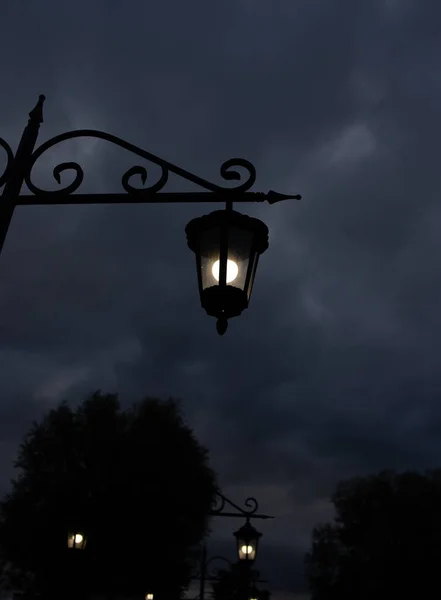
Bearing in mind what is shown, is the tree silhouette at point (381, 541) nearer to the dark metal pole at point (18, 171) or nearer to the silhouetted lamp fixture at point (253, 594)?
the silhouetted lamp fixture at point (253, 594)

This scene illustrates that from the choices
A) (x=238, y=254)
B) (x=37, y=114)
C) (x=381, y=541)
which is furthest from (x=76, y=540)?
(x=381, y=541)

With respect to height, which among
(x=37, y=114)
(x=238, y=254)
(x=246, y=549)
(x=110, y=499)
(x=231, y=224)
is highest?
(x=110, y=499)

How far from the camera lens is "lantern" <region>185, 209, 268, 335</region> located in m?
4.38

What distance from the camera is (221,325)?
4.54 meters

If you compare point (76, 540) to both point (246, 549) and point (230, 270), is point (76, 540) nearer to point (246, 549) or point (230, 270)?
point (246, 549)

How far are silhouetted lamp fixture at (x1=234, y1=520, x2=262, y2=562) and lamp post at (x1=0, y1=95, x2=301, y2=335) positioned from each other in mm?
13497

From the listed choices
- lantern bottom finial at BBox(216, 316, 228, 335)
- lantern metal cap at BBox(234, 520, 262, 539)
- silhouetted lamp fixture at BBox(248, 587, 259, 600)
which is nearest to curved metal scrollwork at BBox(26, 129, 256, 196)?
lantern bottom finial at BBox(216, 316, 228, 335)

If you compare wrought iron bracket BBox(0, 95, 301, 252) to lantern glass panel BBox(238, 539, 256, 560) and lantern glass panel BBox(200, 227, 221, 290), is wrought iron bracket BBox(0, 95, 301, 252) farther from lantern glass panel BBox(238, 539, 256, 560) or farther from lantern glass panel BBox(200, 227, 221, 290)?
lantern glass panel BBox(238, 539, 256, 560)

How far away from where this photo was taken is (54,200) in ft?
16.0

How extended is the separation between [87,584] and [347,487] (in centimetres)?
3374

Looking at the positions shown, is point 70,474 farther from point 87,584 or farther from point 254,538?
point 254,538

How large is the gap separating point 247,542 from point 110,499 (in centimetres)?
1854

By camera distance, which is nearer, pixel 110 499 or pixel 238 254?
pixel 238 254

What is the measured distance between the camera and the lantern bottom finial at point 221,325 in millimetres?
4531
